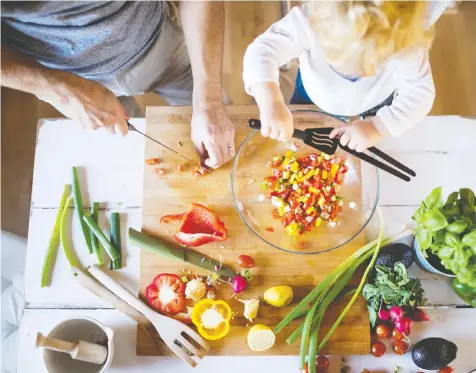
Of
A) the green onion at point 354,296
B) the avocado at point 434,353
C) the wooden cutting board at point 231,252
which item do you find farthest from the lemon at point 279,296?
the avocado at point 434,353

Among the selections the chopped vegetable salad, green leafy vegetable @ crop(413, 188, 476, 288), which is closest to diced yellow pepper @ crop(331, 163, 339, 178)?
the chopped vegetable salad

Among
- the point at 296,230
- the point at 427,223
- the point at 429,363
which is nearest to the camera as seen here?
the point at 427,223

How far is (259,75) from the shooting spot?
1.21m

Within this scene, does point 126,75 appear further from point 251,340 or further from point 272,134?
point 251,340

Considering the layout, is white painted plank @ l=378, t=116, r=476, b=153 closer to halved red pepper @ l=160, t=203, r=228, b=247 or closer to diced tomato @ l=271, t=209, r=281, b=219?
diced tomato @ l=271, t=209, r=281, b=219

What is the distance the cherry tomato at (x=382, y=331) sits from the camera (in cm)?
123

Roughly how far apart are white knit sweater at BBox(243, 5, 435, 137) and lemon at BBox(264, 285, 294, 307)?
0.47 meters

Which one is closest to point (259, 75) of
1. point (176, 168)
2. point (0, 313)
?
point (176, 168)

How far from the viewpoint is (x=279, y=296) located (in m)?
1.22

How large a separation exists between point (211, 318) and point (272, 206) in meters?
0.33

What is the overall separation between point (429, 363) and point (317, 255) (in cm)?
37

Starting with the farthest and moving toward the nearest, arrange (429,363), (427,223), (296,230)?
(296,230)
(429,363)
(427,223)

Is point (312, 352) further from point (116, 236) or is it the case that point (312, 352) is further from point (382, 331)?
point (116, 236)

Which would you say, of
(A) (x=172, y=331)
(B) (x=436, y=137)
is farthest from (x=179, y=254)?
(B) (x=436, y=137)
